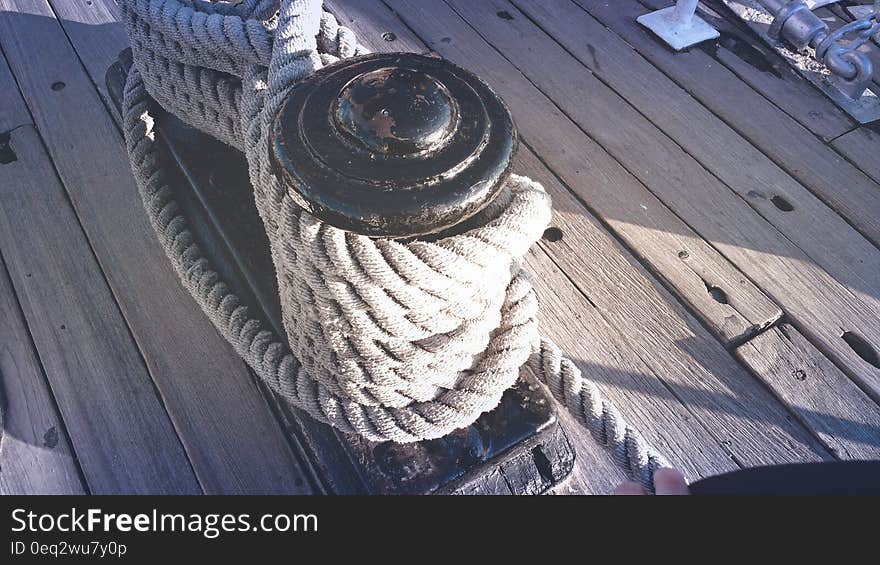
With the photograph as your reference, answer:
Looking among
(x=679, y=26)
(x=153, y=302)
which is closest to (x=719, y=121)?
(x=679, y=26)

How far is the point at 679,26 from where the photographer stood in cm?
214

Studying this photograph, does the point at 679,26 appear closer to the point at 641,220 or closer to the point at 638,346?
the point at 641,220

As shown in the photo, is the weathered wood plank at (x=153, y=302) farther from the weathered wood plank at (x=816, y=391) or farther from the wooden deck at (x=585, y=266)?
the weathered wood plank at (x=816, y=391)

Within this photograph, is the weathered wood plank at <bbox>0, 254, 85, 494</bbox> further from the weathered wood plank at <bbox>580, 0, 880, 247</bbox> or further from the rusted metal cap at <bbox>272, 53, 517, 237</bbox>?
the weathered wood plank at <bbox>580, 0, 880, 247</bbox>

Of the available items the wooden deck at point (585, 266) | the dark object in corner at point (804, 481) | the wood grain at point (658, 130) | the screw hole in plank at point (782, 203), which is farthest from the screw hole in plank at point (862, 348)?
the dark object in corner at point (804, 481)

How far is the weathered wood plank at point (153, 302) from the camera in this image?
1.27 m

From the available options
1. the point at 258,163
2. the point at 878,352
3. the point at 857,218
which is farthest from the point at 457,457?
the point at 857,218

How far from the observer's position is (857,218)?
167cm

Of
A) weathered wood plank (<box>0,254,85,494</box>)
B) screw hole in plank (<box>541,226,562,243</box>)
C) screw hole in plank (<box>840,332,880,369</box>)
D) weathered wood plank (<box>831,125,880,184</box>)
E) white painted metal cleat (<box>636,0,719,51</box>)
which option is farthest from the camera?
white painted metal cleat (<box>636,0,719,51</box>)

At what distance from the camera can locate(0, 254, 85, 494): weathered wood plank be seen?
125cm

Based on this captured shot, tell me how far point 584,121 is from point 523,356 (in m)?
1.08

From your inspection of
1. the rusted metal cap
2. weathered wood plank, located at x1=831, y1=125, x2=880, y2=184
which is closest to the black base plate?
the rusted metal cap

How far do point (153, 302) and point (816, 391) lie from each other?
153cm

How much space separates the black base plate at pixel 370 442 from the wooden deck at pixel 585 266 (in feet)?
0.32
